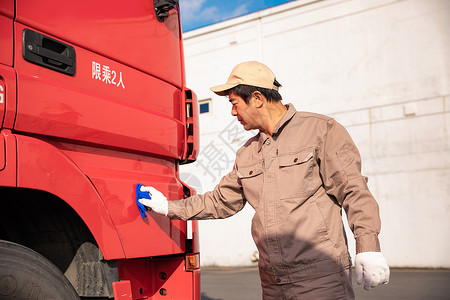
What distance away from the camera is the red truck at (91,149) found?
1.73 meters

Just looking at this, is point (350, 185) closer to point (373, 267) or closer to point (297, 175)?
point (297, 175)

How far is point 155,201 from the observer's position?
7.63 feet

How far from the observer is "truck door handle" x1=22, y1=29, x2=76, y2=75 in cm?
182

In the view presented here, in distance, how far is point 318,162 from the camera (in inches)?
89.1

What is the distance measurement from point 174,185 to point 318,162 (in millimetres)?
913

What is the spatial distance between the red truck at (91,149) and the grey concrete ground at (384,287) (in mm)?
4297

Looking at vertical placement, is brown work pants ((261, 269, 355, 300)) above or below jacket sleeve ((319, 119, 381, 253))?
below

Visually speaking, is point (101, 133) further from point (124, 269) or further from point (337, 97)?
point (337, 97)

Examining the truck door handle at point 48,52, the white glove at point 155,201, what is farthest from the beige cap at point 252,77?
the truck door handle at point 48,52

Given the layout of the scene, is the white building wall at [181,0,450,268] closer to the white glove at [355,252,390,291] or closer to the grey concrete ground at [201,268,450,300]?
the grey concrete ground at [201,268,450,300]

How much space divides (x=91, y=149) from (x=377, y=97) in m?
8.16

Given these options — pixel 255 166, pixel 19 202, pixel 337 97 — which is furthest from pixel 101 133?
pixel 337 97

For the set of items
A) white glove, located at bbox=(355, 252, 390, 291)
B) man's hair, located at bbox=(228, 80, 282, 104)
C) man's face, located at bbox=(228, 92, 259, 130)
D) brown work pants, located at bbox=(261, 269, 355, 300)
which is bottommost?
brown work pants, located at bbox=(261, 269, 355, 300)

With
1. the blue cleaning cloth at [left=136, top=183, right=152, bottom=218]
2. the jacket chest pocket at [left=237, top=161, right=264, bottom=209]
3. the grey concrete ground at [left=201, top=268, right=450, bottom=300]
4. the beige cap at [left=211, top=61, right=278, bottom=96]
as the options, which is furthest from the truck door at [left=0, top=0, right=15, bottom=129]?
the grey concrete ground at [left=201, top=268, right=450, bottom=300]
